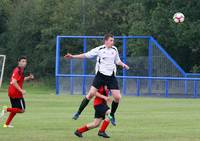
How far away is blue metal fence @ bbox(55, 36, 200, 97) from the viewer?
123 feet

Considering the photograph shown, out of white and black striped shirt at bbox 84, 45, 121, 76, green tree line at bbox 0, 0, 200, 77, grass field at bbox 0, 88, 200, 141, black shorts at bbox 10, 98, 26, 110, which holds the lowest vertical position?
grass field at bbox 0, 88, 200, 141

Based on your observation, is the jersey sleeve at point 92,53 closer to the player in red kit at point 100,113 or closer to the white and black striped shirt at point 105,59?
the white and black striped shirt at point 105,59

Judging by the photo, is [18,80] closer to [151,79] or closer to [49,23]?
[151,79]

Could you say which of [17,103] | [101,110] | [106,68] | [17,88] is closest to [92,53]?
[106,68]

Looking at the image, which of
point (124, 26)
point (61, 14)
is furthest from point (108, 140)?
point (61, 14)

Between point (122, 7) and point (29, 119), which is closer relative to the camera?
point (29, 119)

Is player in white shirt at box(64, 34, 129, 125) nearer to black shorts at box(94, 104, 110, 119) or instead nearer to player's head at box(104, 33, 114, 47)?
player's head at box(104, 33, 114, 47)

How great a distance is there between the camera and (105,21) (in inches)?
2327

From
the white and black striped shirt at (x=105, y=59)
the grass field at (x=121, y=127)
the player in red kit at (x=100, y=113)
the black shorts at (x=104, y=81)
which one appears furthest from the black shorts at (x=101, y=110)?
the white and black striped shirt at (x=105, y=59)

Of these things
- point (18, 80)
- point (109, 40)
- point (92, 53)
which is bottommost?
point (18, 80)

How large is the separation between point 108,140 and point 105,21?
151 ft

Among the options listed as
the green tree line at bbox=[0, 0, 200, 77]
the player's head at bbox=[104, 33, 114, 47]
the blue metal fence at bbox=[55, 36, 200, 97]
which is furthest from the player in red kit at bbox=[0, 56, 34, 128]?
the green tree line at bbox=[0, 0, 200, 77]

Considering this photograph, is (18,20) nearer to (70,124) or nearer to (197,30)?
(197,30)

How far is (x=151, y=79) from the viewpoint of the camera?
37.8 metres
